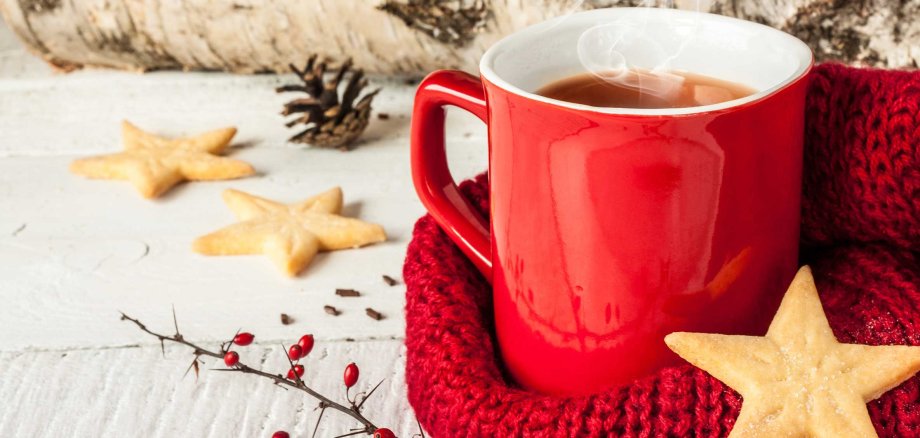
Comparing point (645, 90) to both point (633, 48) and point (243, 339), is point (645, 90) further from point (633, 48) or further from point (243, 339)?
point (243, 339)

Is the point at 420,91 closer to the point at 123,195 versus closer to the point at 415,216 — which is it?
the point at 415,216

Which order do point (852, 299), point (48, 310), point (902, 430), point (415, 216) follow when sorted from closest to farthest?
point (902, 430) → point (852, 299) → point (48, 310) → point (415, 216)

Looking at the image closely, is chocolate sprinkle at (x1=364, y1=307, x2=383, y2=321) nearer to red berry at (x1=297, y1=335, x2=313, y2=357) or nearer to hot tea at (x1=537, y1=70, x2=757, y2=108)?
red berry at (x1=297, y1=335, x2=313, y2=357)

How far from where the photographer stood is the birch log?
964 mm

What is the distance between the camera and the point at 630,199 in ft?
1.56

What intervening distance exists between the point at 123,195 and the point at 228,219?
0.14 m

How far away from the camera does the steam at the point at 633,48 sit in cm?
57

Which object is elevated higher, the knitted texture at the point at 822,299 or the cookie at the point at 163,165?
the knitted texture at the point at 822,299

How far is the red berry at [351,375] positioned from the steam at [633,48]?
26 cm

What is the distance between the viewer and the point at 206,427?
657mm

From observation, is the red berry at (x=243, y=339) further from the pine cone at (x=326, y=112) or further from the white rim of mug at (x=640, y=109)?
the pine cone at (x=326, y=112)

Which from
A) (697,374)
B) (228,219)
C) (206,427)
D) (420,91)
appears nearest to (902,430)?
(697,374)

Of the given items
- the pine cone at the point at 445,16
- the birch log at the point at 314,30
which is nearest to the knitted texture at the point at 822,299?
the birch log at the point at 314,30

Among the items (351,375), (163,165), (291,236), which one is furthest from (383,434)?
(163,165)
